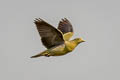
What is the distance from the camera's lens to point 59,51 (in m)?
16.7

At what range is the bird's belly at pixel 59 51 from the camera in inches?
658

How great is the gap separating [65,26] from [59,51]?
416 centimetres

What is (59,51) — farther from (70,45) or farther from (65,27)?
(65,27)

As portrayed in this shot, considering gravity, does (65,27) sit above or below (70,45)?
above

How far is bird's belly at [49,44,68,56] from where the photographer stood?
16703 millimetres

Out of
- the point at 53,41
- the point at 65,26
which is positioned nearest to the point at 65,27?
the point at 65,26

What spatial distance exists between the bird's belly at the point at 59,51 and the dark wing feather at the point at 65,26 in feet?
11.3

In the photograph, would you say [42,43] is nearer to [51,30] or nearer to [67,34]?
[51,30]

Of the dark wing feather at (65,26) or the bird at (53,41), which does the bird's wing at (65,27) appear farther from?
the bird at (53,41)

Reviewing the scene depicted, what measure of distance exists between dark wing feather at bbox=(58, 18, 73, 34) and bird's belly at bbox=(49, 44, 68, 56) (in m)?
3.46

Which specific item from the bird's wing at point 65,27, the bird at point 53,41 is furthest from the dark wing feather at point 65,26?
the bird at point 53,41

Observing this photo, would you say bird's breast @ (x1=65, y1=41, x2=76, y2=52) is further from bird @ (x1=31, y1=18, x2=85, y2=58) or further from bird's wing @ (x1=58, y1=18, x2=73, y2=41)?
bird's wing @ (x1=58, y1=18, x2=73, y2=41)

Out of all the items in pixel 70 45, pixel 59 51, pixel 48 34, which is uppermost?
pixel 48 34

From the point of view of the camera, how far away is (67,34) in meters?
19.4
